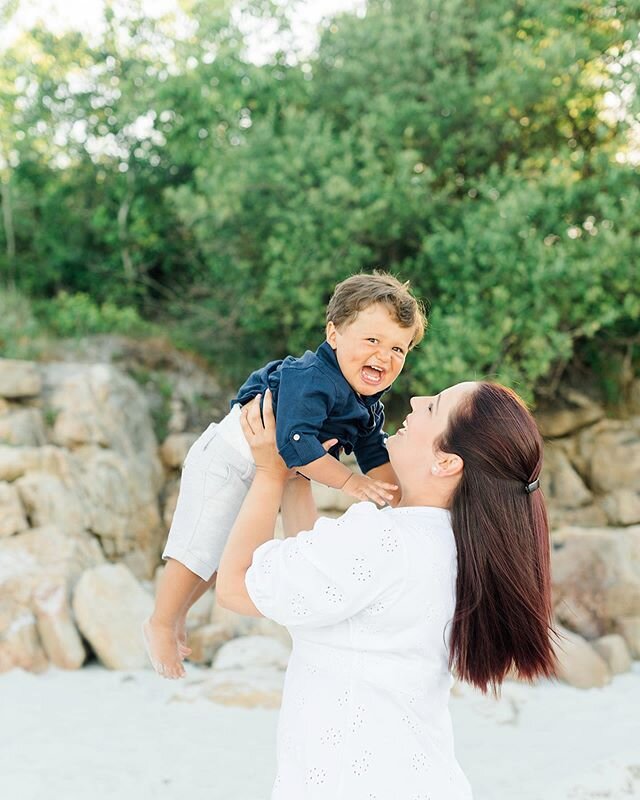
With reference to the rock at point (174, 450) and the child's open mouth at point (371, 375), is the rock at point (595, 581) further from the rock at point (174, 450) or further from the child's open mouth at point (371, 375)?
the child's open mouth at point (371, 375)

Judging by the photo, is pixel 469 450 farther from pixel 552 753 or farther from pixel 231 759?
pixel 552 753

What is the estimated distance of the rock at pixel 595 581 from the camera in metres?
6.86

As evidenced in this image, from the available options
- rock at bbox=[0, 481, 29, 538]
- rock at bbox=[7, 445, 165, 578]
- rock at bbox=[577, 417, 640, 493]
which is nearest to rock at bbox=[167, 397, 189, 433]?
rock at bbox=[7, 445, 165, 578]

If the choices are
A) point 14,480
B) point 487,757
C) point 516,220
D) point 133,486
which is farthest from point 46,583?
point 516,220

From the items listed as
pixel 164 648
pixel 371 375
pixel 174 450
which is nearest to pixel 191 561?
pixel 164 648

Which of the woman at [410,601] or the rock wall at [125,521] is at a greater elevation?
the woman at [410,601]

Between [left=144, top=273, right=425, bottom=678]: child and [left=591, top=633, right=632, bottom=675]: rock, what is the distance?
14.9 ft

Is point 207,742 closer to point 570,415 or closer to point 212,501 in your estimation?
point 212,501

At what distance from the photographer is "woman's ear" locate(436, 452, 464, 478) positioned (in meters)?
1.96

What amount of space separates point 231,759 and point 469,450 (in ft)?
11.2

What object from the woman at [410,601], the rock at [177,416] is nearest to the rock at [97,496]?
the rock at [177,416]

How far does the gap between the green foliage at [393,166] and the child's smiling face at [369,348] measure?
15.5 ft

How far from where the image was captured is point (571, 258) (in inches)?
294

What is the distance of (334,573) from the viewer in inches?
71.4
